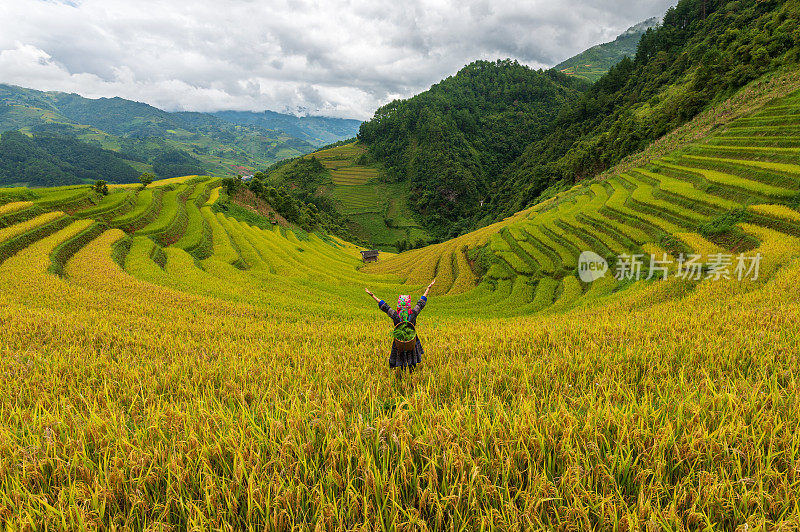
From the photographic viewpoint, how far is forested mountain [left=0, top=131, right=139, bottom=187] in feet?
480

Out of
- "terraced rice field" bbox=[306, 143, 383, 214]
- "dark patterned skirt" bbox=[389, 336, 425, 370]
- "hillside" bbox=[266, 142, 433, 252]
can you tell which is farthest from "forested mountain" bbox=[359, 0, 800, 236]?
"dark patterned skirt" bbox=[389, 336, 425, 370]

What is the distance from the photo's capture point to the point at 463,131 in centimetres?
12362

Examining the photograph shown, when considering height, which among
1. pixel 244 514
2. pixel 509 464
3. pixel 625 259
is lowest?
pixel 244 514

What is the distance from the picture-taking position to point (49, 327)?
6406 mm

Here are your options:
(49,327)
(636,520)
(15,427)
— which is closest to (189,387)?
(15,427)

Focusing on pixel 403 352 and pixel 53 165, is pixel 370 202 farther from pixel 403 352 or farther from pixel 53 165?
pixel 53 165

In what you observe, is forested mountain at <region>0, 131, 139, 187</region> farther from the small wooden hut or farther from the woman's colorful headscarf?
the woman's colorful headscarf

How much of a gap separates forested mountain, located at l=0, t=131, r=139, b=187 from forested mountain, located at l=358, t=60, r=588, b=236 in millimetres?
146403

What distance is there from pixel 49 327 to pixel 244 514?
789 cm

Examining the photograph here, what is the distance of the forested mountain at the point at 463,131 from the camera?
99.5 m

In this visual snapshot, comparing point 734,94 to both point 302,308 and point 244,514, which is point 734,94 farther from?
point 244,514

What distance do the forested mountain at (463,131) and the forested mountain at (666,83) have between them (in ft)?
46.7

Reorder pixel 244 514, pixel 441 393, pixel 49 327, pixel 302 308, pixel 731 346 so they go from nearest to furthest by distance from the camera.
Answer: pixel 244 514, pixel 441 393, pixel 731 346, pixel 49 327, pixel 302 308

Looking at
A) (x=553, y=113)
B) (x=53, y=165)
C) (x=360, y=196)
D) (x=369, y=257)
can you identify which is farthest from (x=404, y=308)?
(x=53, y=165)
